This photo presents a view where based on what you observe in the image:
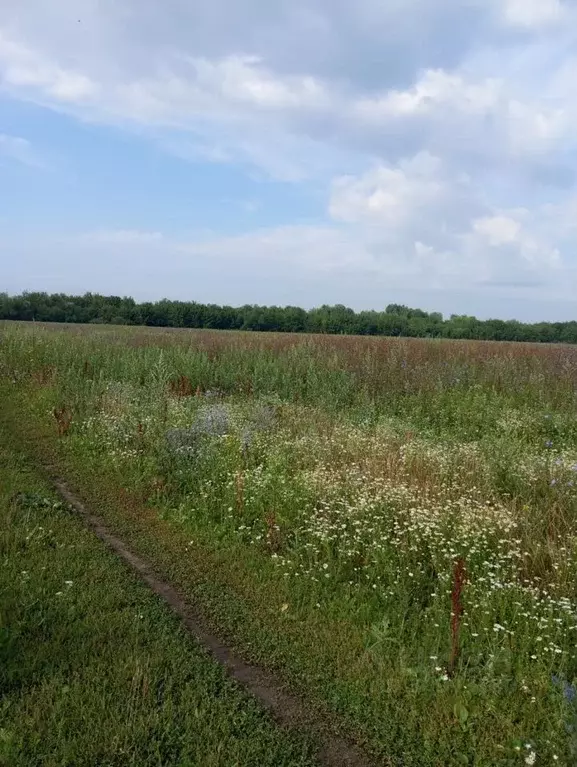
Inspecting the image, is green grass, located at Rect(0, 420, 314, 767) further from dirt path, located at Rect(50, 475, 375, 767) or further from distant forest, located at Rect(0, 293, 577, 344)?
distant forest, located at Rect(0, 293, 577, 344)

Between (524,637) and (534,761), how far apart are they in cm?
91

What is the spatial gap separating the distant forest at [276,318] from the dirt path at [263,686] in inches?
1235

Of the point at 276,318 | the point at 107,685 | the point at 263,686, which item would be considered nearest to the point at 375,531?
the point at 263,686

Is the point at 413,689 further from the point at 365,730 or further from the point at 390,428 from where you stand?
the point at 390,428

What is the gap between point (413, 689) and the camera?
340cm

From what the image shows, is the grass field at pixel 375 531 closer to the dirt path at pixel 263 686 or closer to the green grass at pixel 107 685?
the dirt path at pixel 263 686

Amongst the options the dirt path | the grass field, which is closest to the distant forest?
the grass field

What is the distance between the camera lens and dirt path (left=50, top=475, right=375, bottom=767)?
2990mm

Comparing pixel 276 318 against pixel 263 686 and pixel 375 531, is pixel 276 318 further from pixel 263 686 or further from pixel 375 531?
pixel 263 686

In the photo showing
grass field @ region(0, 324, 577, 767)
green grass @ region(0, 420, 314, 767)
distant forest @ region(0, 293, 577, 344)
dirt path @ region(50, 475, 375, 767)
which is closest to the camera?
green grass @ region(0, 420, 314, 767)

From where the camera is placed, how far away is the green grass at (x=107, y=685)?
2869 mm

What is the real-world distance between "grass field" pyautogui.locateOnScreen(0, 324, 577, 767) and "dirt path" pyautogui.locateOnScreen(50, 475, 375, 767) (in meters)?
0.10

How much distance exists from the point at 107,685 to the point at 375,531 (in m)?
2.60

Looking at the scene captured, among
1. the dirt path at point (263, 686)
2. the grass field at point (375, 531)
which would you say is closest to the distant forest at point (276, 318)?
the grass field at point (375, 531)
